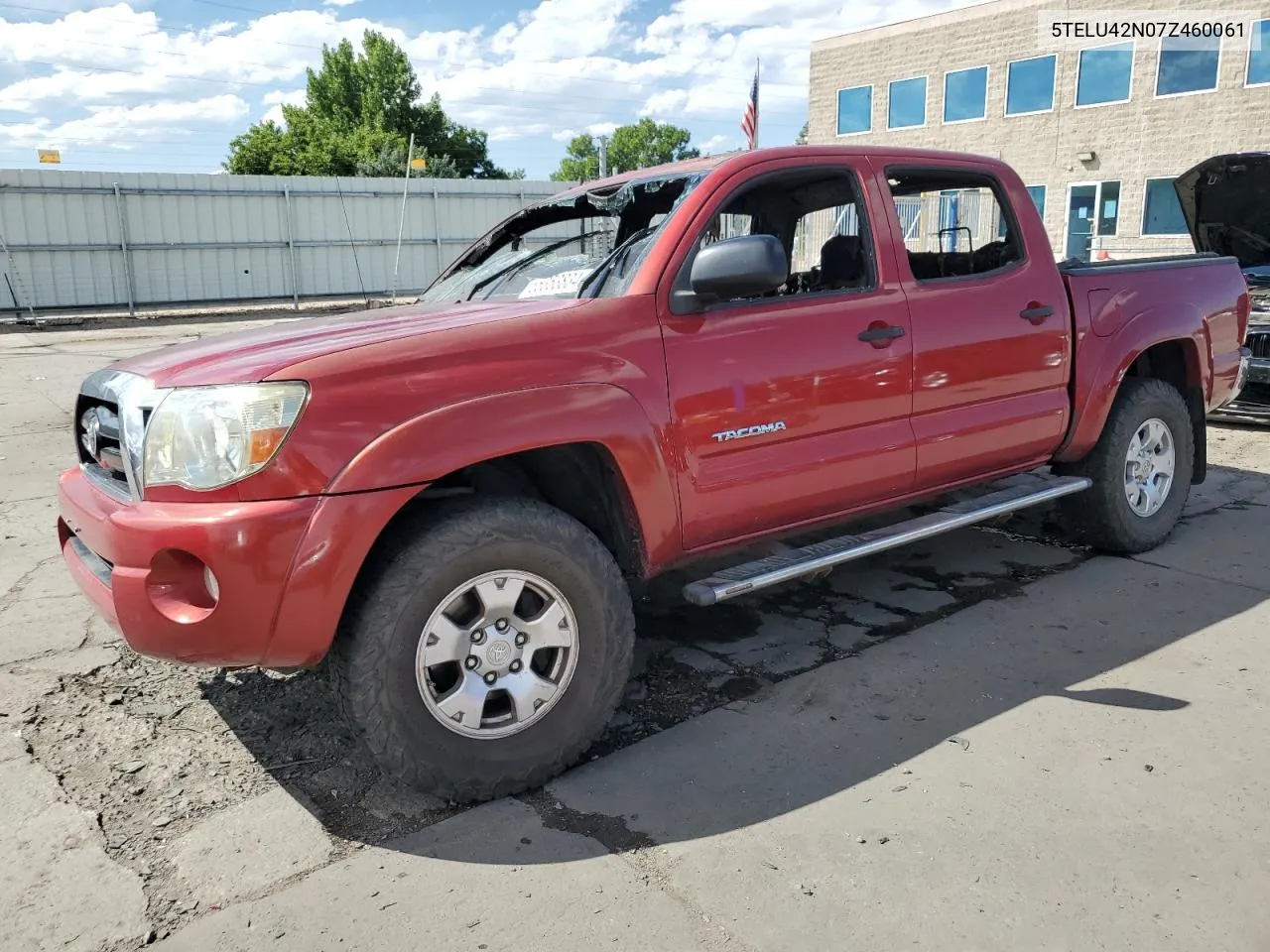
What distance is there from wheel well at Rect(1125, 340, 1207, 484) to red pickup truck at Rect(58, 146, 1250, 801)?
24.0 inches

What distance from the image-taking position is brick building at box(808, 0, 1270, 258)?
2220cm

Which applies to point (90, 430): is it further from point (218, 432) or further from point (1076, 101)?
point (1076, 101)

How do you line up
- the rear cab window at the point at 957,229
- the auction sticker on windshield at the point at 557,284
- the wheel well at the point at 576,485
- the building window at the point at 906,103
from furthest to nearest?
the building window at the point at 906,103, the rear cab window at the point at 957,229, the auction sticker on windshield at the point at 557,284, the wheel well at the point at 576,485

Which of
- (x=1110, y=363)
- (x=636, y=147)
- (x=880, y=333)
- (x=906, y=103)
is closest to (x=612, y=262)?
(x=880, y=333)

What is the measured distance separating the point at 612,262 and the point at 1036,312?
78.1 inches

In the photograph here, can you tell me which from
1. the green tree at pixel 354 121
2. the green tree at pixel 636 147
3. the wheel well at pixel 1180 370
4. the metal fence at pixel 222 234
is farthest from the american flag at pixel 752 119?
the green tree at pixel 636 147

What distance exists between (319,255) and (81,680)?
21.2m

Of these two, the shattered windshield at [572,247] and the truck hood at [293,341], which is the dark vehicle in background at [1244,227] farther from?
the truck hood at [293,341]

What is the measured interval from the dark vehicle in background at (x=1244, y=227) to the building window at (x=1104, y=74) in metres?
18.5

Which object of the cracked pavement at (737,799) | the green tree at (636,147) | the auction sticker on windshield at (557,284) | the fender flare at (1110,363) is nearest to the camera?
the cracked pavement at (737,799)

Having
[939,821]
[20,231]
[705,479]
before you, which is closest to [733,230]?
[705,479]

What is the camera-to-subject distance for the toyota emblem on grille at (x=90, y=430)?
10.2ft

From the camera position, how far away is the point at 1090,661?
367 cm

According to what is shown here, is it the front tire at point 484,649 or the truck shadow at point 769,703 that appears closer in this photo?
the front tire at point 484,649
